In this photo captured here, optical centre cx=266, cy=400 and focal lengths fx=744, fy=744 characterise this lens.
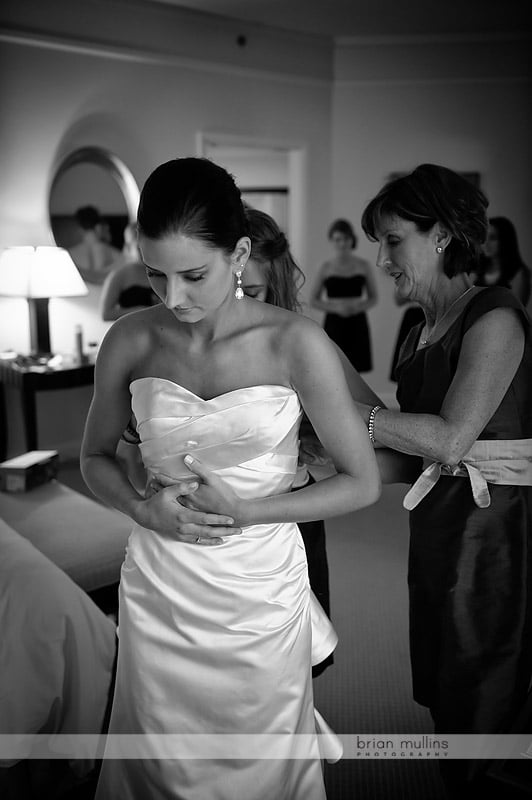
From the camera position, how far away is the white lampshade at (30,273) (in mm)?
4566

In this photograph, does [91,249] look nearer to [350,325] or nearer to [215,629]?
[350,325]

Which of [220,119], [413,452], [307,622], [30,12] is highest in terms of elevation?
[30,12]

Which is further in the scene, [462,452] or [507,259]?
[507,259]

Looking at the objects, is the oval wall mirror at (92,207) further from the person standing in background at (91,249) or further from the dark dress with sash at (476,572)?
the dark dress with sash at (476,572)

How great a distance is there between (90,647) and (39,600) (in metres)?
0.18

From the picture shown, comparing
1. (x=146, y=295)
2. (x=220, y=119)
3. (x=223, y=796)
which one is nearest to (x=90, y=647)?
(x=223, y=796)

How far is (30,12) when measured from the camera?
4949 mm

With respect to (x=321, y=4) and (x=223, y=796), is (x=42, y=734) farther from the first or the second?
(x=321, y=4)

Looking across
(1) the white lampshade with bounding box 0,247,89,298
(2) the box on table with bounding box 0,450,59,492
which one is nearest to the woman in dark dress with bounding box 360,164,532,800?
(2) the box on table with bounding box 0,450,59,492

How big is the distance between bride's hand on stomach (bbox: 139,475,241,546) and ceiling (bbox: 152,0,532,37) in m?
5.20

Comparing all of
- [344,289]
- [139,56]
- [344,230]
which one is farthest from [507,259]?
[139,56]

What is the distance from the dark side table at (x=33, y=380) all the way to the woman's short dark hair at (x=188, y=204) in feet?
11.7

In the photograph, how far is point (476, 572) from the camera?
5.27 feet

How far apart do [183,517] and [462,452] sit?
0.58m
